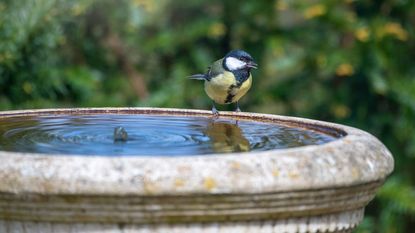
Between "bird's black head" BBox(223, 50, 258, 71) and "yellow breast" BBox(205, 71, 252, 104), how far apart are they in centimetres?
4

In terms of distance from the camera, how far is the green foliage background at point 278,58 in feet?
19.0

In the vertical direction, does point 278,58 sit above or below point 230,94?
above

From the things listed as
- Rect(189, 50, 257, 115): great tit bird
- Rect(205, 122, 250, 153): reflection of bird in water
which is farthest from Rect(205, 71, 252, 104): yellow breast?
Rect(205, 122, 250, 153): reflection of bird in water

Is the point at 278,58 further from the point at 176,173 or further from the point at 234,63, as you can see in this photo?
the point at 176,173

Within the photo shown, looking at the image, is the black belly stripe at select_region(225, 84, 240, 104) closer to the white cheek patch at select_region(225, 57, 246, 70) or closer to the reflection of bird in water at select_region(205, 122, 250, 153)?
the white cheek patch at select_region(225, 57, 246, 70)

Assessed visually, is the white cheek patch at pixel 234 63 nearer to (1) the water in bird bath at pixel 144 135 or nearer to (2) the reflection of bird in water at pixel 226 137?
(1) the water in bird bath at pixel 144 135

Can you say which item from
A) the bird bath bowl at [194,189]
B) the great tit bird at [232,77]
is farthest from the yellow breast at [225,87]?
the bird bath bowl at [194,189]

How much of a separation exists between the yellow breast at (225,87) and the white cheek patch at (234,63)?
4 centimetres

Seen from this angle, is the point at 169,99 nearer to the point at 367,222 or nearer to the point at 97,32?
the point at 97,32

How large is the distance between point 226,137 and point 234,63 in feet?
5.10

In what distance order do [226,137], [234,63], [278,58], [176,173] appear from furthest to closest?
[278,58] → [234,63] → [226,137] → [176,173]

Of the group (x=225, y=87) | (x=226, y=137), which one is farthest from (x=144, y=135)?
(x=225, y=87)

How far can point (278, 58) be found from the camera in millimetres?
5965

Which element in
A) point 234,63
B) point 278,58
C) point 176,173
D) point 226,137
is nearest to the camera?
point 176,173
